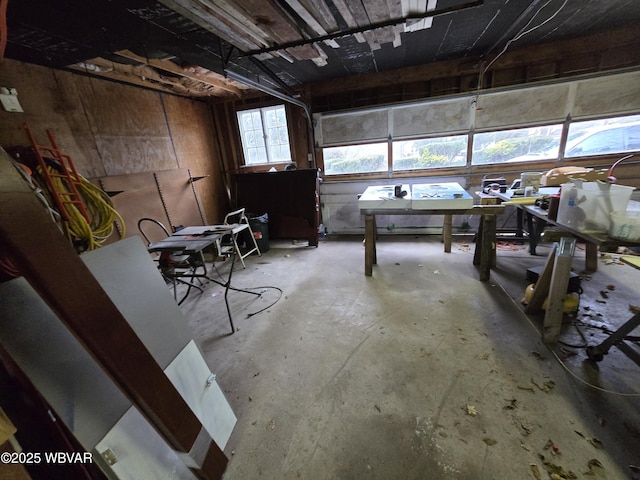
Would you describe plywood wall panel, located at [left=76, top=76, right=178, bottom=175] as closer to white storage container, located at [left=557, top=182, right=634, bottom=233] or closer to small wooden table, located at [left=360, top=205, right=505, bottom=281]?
small wooden table, located at [left=360, top=205, right=505, bottom=281]

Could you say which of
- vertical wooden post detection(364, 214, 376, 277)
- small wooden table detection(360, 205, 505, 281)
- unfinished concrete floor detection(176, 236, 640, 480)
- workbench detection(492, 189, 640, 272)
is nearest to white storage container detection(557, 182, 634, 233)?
workbench detection(492, 189, 640, 272)

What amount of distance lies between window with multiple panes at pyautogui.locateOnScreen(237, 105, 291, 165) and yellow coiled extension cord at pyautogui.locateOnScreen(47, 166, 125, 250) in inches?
163

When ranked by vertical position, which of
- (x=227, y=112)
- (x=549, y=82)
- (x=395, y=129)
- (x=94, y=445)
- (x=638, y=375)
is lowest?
(x=638, y=375)

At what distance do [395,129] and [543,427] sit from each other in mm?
4274

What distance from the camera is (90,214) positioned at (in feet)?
4.27

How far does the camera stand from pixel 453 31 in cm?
303

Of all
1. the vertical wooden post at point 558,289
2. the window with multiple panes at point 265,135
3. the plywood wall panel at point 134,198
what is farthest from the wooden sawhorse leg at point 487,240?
the plywood wall panel at point 134,198

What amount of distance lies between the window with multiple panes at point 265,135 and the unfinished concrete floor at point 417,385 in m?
3.33

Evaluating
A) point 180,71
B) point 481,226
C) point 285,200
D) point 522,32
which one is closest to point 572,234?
point 481,226

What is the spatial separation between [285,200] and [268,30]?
274 centimetres

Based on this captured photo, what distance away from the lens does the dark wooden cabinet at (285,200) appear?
14.7 ft

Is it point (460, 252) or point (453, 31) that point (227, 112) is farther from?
point (460, 252)

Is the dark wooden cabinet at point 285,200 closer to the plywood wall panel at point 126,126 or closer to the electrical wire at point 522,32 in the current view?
the plywood wall panel at point 126,126

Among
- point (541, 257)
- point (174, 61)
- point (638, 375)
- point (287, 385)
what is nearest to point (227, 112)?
point (174, 61)
